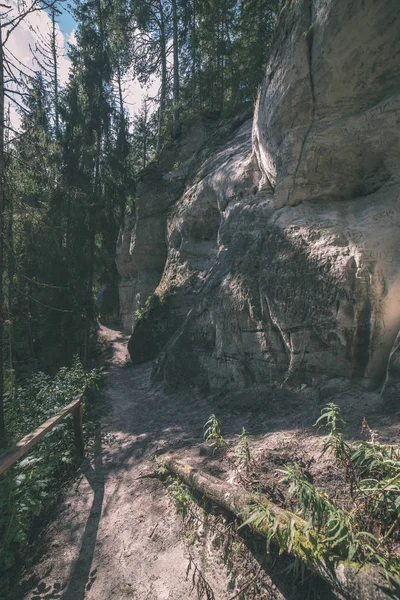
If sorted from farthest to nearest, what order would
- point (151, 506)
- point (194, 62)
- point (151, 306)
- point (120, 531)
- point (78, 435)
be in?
point (194, 62) < point (151, 306) < point (78, 435) < point (151, 506) < point (120, 531)

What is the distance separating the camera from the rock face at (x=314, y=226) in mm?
5289

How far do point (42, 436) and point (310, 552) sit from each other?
153 inches

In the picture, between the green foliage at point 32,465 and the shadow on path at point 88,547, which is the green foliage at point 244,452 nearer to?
the shadow on path at point 88,547

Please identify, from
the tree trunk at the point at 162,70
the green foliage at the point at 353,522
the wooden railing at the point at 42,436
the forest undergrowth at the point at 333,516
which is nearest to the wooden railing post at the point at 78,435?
the wooden railing at the point at 42,436

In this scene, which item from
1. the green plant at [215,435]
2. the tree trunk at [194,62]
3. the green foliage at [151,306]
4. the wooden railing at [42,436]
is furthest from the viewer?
the tree trunk at [194,62]

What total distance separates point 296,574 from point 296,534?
408 mm

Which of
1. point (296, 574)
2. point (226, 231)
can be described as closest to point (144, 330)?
point (226, 231)

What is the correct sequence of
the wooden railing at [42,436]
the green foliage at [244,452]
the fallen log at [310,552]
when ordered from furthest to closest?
the green foliage at [244,452], the wooden railing at [42,436], the fallen log at [310,552]

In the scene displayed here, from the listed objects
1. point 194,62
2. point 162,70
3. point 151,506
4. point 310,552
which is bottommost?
point 151,506

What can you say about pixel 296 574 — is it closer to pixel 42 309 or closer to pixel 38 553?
pixel 38 553

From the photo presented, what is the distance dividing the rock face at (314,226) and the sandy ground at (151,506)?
0.74 meters

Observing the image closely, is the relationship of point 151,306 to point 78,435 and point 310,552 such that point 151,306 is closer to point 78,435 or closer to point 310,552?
point 78,435

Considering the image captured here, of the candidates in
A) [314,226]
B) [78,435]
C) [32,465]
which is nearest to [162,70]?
[314,226]

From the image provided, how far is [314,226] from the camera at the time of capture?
6.31 meters
